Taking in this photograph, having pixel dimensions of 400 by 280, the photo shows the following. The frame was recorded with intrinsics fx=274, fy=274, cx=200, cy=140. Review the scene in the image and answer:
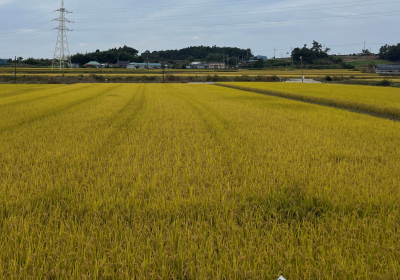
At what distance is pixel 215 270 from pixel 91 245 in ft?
2.88

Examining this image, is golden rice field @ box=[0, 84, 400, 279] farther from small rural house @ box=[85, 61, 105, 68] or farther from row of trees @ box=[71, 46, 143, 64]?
row of trees @ box=[71, 46, 143, 64]

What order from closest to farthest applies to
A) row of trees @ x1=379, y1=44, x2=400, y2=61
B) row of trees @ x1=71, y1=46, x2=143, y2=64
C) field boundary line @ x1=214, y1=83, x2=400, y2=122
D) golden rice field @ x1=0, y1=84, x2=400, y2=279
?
golden rice field @ x1=0, y1=84, x2=400, y2=279 < field boundary line @ x1=214, y1=83, x2=400, y2=122 < row of trees @ x1=379, y1=44, x2=400, y2=61 < row of trees @ x1=71, y1=46, x2=143, y2=64

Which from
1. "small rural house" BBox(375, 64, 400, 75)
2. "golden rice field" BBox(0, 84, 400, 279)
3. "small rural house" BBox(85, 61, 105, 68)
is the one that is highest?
"small rural house" BBox(85, 61, 105, 68)

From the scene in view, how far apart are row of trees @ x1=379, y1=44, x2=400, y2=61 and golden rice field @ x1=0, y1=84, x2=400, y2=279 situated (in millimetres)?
114311

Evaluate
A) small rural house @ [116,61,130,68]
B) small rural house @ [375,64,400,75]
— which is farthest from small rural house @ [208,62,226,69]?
small rural house @ [375,64,400,75]

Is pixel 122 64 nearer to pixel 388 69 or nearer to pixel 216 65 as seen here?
pixel 216 65

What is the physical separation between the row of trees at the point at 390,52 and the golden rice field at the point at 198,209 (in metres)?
114

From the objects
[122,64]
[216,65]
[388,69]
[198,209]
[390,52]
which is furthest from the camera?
[216,65]

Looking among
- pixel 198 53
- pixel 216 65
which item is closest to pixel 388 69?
pixel 216 65

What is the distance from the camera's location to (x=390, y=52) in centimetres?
9788

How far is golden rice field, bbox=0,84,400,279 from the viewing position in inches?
70.1

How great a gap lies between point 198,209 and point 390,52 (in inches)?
4778

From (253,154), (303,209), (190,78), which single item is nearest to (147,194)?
(303,209)

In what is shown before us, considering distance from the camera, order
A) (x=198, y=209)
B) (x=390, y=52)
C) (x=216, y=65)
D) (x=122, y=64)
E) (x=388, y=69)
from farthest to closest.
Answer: (x=216, y=65) < (x=122, y=64) < (x=390, y=52) < (x=388, y=69) < (x=198, y=209)
